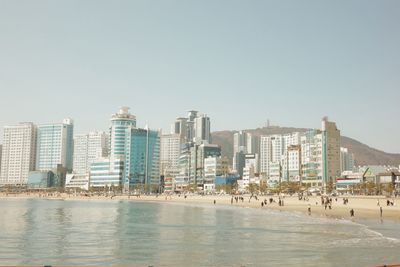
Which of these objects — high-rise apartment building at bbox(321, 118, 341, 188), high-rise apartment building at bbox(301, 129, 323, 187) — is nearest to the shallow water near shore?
high-rise apartment building at bbox(321, 118, 341, 188)

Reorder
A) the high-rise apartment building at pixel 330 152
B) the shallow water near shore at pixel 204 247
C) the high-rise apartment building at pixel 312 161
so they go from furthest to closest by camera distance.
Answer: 1. the high-rise apartment building at pixel 312 161
2. the high-rise apartment building at pixel 330 152
3. the shallow water near shore at pixel 204 247

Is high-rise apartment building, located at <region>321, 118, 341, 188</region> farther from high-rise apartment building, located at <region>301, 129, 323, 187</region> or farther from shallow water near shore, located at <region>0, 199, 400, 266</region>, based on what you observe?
shallow water near shore, located at <region>0, 199, 400, 266</region>

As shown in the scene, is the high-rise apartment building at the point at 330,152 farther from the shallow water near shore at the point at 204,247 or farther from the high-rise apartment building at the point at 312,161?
the shallow water near shore at the point at 204,247

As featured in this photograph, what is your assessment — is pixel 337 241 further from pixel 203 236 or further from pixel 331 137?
pixel 331 137

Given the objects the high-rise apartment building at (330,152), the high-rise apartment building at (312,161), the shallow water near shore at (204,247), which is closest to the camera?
the shallow water near shore at (204,247)

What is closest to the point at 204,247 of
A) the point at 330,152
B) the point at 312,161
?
the point at 330,152

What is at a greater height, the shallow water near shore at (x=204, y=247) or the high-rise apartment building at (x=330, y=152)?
the high-rise apartment building at (x=330, y=152)

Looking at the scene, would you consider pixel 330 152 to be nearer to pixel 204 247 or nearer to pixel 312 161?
pixel 312 161

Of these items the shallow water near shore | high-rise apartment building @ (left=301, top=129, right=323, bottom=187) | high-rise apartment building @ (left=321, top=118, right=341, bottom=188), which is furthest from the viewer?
high-rise apartment building @ (left=301, top=129, right=323, bottom=187)

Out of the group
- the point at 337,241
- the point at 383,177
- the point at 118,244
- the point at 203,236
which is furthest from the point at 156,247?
the point at 383,177

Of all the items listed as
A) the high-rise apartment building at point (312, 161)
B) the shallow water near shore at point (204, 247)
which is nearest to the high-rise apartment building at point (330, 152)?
the high-rise apartment building at point (312, 161)

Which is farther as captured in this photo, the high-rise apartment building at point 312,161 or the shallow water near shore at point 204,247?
the high-rise apartment building at point 312,161

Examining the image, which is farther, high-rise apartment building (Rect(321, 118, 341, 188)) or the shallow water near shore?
high-rise apartment building (Rect(321, 118, 341, 188))

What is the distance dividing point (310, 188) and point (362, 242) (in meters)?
149
